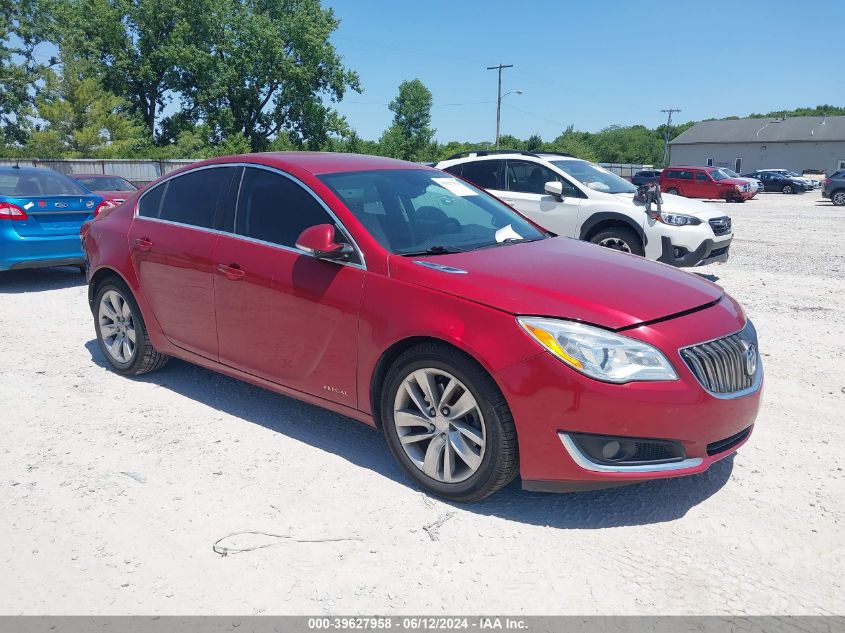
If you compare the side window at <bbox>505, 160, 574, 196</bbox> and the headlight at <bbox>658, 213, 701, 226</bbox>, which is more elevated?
the side window at <bbox>505, 160, 574, 196</bbox>

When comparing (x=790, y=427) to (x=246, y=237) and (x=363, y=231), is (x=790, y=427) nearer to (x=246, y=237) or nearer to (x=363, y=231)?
(x=363, y=231)

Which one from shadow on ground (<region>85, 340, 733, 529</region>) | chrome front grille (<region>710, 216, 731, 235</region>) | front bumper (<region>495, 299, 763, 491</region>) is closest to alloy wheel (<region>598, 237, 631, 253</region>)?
chrome front grille (<region>710, 216, 731, 235</region>)

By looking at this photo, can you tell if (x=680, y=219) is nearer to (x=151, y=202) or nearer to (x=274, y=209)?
(x=274, y=209)

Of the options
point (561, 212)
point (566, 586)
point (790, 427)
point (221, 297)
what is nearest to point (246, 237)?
point (221, 297)

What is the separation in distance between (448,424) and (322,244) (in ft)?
3.76

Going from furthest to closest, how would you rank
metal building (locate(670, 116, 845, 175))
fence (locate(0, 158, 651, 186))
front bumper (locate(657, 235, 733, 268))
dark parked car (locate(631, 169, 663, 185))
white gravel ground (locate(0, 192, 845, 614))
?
metal building (locate(670, 116, 845, 175)) → dark parked car (locate(631, 169, 663, 185)) → fence (locate(0, 158, 651, 186)) → front bumper (locate(657, 235, 733, 268)) → white gravel ground (locate(0, 192, 845, 614))

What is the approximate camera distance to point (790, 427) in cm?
445

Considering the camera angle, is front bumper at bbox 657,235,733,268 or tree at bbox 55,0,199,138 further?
tree at bbox 55,0,199,138

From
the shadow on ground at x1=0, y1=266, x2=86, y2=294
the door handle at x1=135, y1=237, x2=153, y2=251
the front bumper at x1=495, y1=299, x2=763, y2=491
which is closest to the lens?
the front bumper at x1=495, y1=299, x2=763, y2=491

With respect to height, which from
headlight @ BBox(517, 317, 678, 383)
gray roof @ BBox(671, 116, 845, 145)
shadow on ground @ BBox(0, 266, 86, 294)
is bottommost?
shadow on ground @ BBox(0, 266, 86, 294)

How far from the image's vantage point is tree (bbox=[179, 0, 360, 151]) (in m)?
52.4

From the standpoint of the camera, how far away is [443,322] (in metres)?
3.33

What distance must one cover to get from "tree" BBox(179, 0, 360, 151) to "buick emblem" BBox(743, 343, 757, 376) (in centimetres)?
5361

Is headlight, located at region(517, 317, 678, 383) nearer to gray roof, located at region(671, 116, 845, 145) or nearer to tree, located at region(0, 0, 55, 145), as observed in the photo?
tree, located at region(0, 0, 55, 145)
